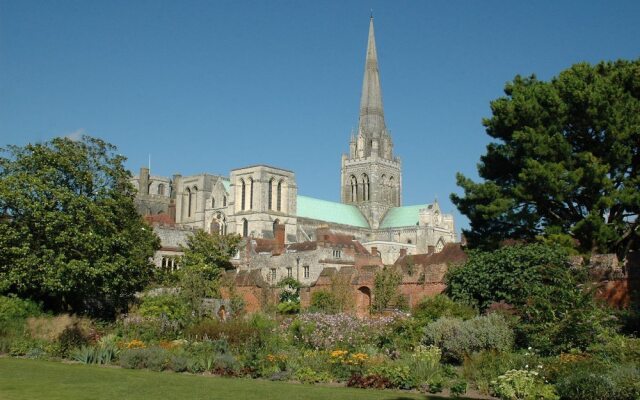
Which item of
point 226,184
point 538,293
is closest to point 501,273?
point 538,293

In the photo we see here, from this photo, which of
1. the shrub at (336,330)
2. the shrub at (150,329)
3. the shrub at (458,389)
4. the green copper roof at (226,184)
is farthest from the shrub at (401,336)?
the green copper roof at (226,184)

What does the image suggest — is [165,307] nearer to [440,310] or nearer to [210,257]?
[440,310]

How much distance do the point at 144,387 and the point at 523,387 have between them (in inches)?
288

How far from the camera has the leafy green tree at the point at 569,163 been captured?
25828 mm

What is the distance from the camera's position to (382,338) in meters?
20.6

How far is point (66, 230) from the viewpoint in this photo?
27.8 meters

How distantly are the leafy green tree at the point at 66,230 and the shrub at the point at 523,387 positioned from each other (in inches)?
721

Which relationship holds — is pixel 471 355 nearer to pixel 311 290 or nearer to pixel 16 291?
pixel 311 290

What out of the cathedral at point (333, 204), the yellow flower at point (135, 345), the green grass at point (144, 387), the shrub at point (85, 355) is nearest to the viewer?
the green grass at point (144, 387)

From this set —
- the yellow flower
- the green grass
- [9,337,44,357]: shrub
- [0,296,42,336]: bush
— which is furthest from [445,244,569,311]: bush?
[0,296,42,336]: bush

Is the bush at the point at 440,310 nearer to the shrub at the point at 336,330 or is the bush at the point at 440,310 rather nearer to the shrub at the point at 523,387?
the shrub at the point at 336,330

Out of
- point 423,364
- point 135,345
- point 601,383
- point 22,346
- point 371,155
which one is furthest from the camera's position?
point 371,155

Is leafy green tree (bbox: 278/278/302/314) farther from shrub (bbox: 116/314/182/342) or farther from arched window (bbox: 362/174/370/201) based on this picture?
arched window (bbox: 362/174/370/201)

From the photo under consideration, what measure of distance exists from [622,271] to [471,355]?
839 cm
